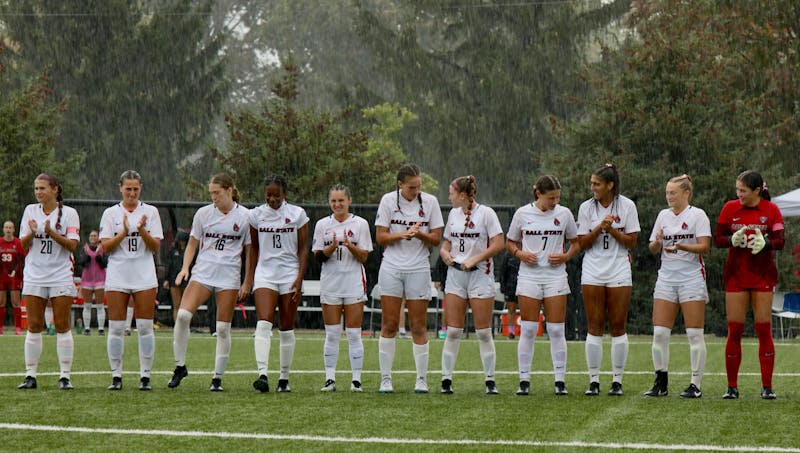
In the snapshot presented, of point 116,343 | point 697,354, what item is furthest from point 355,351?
point 697,354

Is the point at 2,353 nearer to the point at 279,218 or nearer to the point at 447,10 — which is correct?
the point at 279,218

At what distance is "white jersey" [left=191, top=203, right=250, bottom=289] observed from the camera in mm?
12266

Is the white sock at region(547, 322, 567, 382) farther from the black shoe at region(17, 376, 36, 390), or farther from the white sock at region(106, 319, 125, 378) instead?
the black shoe at region(17, 376, 36, 390)

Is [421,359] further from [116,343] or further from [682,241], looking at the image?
[116,343]

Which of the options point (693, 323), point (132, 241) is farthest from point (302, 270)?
point (693, 323)

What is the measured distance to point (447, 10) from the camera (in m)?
49.8

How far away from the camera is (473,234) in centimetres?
1220

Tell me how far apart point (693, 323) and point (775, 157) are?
902 inches

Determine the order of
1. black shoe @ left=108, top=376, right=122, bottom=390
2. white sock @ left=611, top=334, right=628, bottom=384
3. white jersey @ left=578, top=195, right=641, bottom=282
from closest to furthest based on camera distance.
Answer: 1. white jersey @ left=578, top=195, right=641, bottom=282
2. white sock @ left=611, top=334, right=628, bottom=384
3. black shoe @ left=108, top=376, right=122, bottom=390

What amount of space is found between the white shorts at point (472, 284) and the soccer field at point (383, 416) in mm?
976

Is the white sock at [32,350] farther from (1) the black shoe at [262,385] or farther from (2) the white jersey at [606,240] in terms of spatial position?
(2) the white jersey at [606,240]

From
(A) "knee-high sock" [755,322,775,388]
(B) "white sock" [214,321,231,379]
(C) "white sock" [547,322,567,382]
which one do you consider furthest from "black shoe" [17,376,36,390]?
(A) "knee-high sock" [755,322,775,388]

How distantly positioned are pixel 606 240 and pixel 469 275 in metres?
1.36

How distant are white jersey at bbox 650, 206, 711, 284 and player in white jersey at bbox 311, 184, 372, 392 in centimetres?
291
